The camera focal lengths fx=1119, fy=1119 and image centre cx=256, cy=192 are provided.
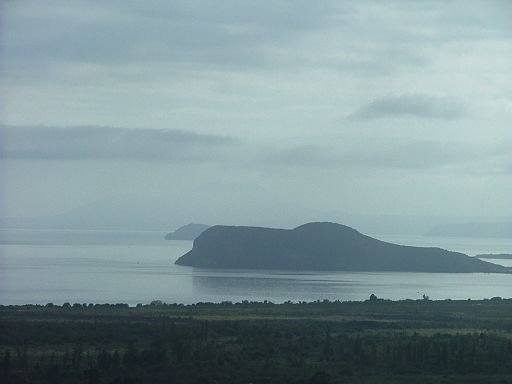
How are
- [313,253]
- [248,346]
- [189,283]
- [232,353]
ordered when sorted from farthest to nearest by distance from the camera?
[313,253] → [189,283] → [248,346] → [232,353]

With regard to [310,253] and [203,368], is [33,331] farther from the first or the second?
[310,253]

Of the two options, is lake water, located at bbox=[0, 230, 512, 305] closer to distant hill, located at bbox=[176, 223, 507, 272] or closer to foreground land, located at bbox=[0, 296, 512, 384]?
distant hill, located at bbox=[176, 223, 507, 272]

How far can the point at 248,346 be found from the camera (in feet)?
159

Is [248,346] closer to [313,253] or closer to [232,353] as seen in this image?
[232,353]

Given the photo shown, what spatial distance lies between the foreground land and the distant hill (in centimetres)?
8722

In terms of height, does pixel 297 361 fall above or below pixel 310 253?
below

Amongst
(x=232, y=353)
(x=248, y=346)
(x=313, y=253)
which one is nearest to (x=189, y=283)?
(x=313, y=253)

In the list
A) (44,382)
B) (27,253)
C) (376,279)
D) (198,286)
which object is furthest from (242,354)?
(27,253)

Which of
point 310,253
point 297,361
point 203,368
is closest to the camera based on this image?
point 203,368

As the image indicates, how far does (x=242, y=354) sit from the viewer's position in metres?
45.6

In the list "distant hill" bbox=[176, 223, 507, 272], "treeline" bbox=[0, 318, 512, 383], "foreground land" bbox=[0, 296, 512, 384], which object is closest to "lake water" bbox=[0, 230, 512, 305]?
"distant hill" bbox=[176, 223, 507, 272]

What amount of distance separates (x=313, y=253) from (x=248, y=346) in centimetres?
11326

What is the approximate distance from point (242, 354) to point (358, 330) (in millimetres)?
14535

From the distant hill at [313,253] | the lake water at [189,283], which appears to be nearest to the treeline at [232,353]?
the lake water at [189,283]
